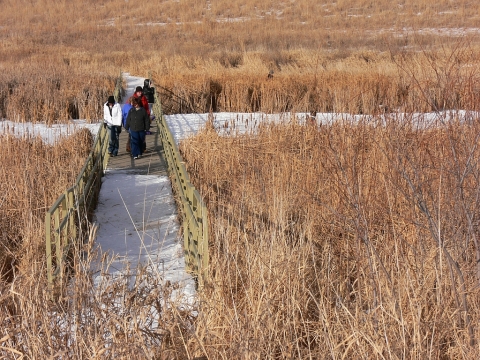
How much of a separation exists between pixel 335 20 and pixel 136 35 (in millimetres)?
14628

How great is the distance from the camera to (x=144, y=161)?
1059 centimetres

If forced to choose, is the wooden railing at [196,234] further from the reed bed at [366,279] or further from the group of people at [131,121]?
the group of people at [131,121]

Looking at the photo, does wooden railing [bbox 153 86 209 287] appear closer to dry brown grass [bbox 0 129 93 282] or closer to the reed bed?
the reed bed

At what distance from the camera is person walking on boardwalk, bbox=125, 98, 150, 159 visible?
33.3ft

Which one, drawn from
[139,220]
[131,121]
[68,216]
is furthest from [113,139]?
[68,216]

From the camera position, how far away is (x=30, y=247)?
549cm

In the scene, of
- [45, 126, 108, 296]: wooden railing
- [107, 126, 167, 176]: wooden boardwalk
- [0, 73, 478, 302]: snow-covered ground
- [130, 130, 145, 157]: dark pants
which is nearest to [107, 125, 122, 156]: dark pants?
[107, 126, 167, 176]: wooden boardwalk

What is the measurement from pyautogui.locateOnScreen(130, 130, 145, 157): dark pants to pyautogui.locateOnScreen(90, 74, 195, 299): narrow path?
0.51ft

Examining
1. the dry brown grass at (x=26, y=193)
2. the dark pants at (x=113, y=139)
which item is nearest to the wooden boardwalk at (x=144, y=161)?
the dark pants at (x=113, y=139)

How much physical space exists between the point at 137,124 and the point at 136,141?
450 mm

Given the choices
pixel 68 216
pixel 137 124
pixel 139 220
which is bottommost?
pixel 139 220

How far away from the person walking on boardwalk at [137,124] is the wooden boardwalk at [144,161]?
0.28m

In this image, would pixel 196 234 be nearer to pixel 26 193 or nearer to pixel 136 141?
pixel 26 193

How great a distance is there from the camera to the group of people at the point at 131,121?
Answer: 10203 mm
